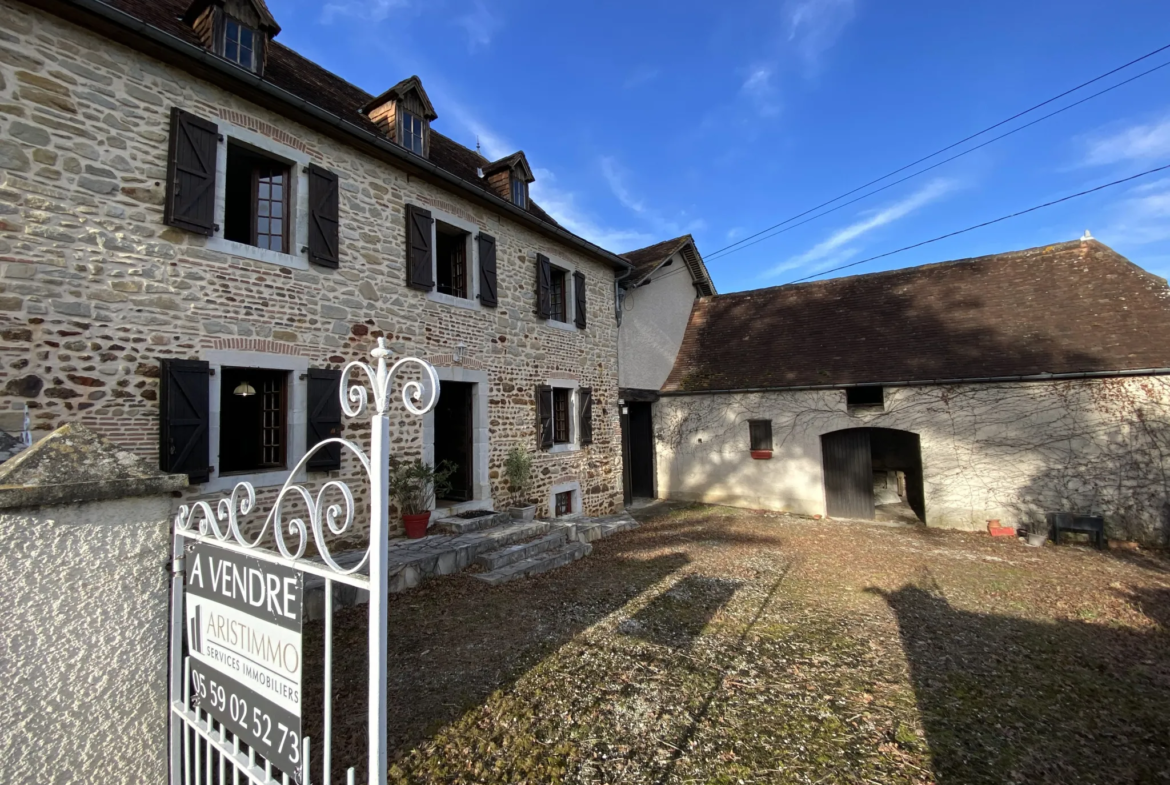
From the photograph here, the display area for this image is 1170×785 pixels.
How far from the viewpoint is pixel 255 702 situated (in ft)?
5.60

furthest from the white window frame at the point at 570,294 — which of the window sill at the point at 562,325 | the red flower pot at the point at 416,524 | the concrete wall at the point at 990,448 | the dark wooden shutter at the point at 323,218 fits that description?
the red flower pot at the point at 416,524

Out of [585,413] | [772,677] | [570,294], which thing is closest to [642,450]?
[585,413]

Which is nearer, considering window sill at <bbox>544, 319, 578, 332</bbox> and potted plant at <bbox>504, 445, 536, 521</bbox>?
potted plant at <bbox>504, 445, 536, 521</bbox>

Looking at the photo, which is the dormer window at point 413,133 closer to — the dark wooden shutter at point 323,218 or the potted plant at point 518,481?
the dark wooden shutter at point 323,218

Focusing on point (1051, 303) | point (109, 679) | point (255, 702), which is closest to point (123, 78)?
point (109, 679)

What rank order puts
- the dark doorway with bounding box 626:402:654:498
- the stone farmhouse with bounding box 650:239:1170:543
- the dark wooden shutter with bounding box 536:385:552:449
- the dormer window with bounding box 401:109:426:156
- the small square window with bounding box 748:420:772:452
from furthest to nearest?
the dark doorway with bounding box 626:402:654:498
the small square window with bounding box 748:420:772:452
the dark wooden shutter with bounding box 536:385:552:449
the stone farmhouse with bounding box 650:239:1170:543
the dormer window with bounding box 401:109:426:156

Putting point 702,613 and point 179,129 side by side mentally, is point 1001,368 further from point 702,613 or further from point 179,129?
point 179,129

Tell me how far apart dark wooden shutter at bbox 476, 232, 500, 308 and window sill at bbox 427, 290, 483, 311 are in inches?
5.8

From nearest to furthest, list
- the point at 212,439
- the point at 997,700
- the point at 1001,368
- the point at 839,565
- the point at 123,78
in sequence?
1. the point at 997,700
2. the point at 123,78
3. the point at 212,439
4. the point at 839,565
5. the point at 1001,368

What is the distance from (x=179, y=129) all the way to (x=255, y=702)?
5.76 metres

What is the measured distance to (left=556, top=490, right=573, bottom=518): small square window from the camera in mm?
9883

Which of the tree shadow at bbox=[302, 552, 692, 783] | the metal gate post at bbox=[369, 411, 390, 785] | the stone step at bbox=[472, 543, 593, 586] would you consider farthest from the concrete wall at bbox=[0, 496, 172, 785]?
the stone step at bbox=[472, 543, 593, 586]

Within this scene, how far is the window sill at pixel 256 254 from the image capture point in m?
5.42

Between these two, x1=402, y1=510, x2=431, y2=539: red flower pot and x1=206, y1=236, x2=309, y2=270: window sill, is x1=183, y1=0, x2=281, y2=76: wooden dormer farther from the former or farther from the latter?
x1=402, y1=510, x2=431, y2=539: red flower pot
